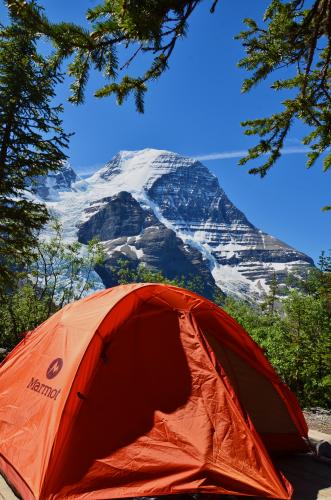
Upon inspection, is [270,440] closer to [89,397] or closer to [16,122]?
[89,397]

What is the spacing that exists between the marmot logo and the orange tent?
2 centimetres

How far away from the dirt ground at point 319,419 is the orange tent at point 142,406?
225 centimetres

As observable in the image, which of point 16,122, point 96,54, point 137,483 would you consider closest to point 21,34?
point 96,54

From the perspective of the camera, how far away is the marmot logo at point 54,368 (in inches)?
176

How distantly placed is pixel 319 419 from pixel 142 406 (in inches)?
206

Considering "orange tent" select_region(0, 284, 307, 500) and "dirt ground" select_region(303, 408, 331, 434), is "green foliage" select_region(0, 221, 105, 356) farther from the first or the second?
"orange tent" select_region(0, 284, 307, 500)

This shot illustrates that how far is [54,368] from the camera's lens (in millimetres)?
4543

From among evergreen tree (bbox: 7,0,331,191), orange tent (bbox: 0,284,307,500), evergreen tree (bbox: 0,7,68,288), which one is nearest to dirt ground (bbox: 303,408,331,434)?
orange tent (bbox: 0,284,307,500)

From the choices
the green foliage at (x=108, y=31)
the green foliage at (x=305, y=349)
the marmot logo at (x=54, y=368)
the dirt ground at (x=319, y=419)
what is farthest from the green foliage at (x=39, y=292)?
the green foliage at (x=108, y=31)

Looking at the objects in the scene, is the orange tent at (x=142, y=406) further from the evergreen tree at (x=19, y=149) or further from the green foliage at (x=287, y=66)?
the evergreen tree at (x=19, y=149)

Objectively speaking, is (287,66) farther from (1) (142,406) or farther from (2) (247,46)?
(1) (142,406)

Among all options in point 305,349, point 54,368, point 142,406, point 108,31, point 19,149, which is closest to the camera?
point 108,31

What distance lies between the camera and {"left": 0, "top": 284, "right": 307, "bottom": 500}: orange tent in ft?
11.7

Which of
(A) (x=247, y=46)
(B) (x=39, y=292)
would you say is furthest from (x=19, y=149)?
(B) (x=39, y=292)
